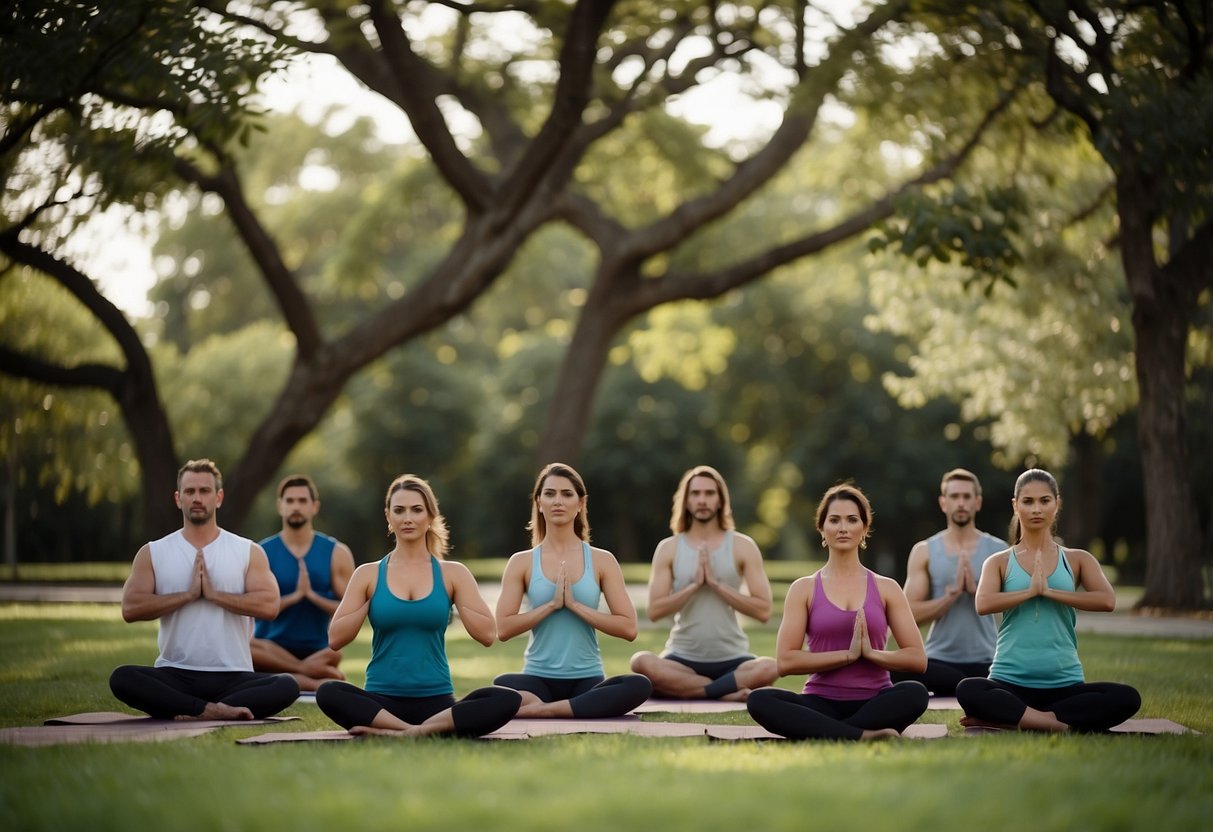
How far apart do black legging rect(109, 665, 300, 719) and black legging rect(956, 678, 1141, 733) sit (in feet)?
13.5

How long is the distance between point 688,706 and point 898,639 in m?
2.58

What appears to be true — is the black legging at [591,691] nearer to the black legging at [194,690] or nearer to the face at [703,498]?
the black legging at [194,690]

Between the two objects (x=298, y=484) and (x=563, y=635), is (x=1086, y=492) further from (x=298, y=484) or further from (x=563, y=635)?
(x=563, y=635)

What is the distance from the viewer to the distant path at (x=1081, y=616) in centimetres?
1739

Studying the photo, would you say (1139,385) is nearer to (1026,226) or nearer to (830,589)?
(1026,226)

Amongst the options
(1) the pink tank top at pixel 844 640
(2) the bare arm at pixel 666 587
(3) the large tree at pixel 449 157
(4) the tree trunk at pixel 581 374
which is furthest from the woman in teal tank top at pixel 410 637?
(4) the tree trunk at pixel 581 374

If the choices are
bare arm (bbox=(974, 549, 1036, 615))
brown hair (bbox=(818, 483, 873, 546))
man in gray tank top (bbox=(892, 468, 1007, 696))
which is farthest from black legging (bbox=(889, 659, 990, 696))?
brown hair (bbox=(818, 483, 873, 546))

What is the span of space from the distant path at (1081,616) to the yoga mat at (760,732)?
949cm

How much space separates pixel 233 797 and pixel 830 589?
3.46 meters

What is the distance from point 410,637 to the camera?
26.6 feet

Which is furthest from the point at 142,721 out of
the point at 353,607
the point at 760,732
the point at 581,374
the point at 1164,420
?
the point at 1164,420

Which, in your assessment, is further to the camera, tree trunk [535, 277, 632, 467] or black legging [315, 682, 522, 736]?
tree trunk [535, 277, 632, 467]

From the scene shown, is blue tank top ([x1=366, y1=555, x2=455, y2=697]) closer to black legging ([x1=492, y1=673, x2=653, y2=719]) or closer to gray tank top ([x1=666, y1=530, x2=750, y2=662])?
black legging ([x1=492, y1=673, x2=653, y2=719])

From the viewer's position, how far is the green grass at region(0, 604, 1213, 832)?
18.0ft
